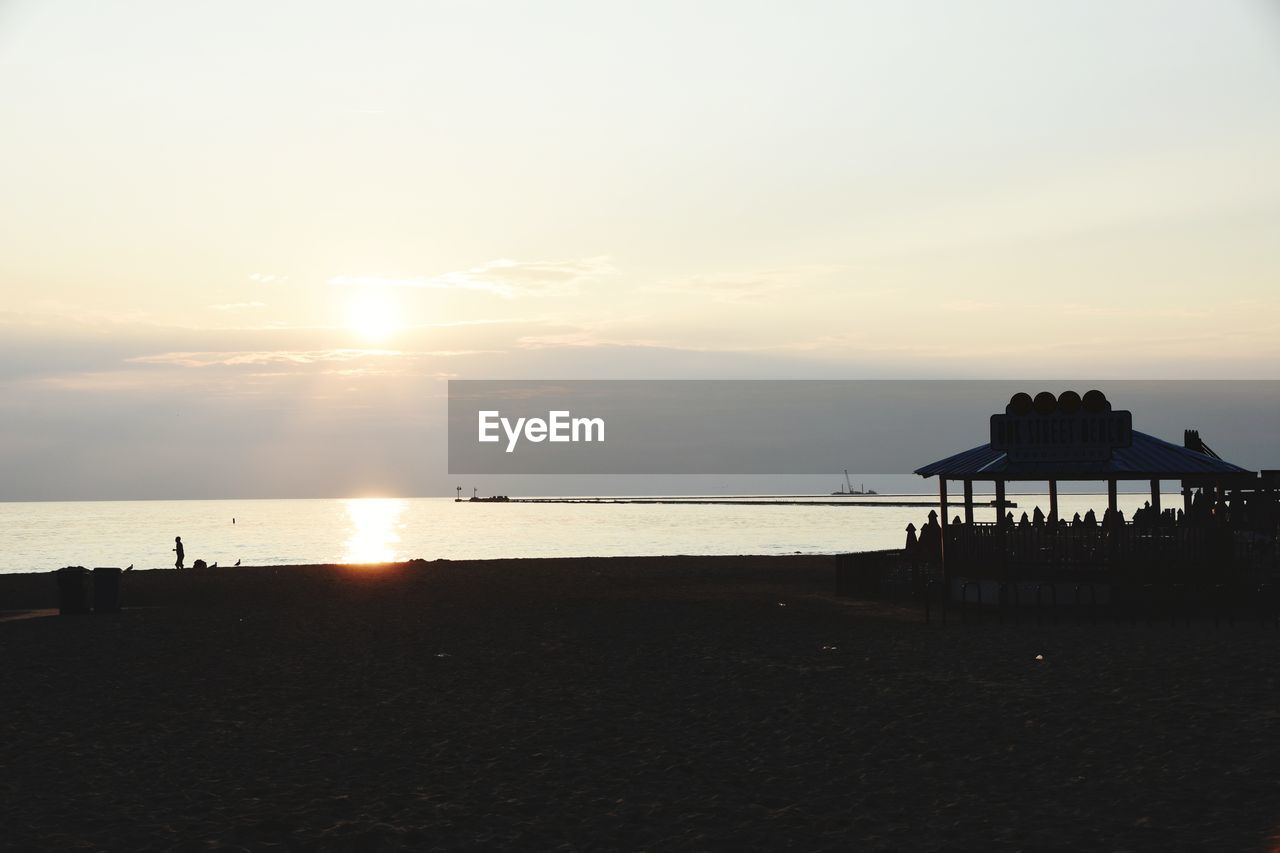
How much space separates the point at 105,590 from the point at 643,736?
19046 mm

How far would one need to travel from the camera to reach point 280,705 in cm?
1522

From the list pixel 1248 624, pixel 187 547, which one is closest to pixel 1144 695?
pixel 1248 624

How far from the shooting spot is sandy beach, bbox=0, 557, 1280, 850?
937cm

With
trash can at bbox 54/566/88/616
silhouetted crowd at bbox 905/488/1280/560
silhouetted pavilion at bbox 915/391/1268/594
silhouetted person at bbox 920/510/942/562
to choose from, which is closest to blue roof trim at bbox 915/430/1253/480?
silhouetted pavilion at bbox 915/391/1268/594

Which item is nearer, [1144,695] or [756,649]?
[1144,695]

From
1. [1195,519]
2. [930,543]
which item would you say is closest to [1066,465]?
[930,543]

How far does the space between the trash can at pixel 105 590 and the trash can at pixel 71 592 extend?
0.89ft

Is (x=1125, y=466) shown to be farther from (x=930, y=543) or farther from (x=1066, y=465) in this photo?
(x=930, y=543)

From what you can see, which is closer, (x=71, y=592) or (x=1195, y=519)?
(x=71, y=592)

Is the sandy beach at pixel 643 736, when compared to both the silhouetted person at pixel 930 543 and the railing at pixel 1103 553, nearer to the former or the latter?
the railing at pixel 1103 553

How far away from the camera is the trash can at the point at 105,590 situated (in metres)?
27.2

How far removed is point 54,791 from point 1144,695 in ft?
40.0

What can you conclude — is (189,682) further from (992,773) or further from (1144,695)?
(1144,695)

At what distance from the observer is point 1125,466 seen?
2439 cm
